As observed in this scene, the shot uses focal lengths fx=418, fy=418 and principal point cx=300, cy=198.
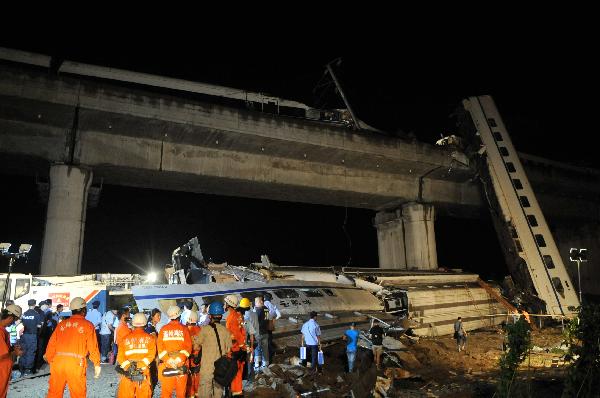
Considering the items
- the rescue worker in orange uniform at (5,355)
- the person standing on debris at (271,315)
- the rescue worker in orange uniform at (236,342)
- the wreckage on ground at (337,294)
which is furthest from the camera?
the wreckage on ground at (337,294)

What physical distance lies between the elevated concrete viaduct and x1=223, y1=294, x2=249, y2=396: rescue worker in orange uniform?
1213 centimetres

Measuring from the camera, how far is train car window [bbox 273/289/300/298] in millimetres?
13258

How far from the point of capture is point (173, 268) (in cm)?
1535

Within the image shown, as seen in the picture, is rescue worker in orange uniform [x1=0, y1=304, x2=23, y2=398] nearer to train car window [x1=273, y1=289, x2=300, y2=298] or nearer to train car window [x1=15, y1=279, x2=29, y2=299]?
train car window [x1=273, y1=289, x2=300, y2=298]

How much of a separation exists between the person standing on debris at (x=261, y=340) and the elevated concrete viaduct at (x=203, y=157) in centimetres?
1062

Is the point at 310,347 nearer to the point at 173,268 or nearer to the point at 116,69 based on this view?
the point at 173,268

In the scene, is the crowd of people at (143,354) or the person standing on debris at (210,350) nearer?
the crowd of people at (143,354)

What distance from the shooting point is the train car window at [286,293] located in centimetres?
1326

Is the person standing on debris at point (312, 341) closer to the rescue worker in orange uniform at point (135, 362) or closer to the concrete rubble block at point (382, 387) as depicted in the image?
the concrete rubble block at point (382, 387)

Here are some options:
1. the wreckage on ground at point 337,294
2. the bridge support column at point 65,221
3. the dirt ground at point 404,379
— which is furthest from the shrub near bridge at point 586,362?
the bridge support column at point 65,221

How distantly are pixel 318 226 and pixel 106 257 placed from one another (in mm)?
17892

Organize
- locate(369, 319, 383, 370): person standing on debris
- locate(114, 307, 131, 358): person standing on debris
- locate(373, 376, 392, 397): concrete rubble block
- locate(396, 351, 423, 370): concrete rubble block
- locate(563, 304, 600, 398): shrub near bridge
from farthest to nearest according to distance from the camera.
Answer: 1. locate(396, 351, 423, 370): concrete rubble block
2. locate(369, 319, 383, 370): person standing on debris
3. locate(373, 376, 392, 397): concrete rubble block
4. locate(114, 307, 131, 358): person standing on debris
5. locate(563, 304, 600, 398): shrub near bridge

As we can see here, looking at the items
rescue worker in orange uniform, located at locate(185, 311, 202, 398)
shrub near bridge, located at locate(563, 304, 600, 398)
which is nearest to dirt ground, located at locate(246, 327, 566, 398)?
shrub near bridge, located at locate(563, 304, 600, 398)

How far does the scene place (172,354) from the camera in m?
6.42
